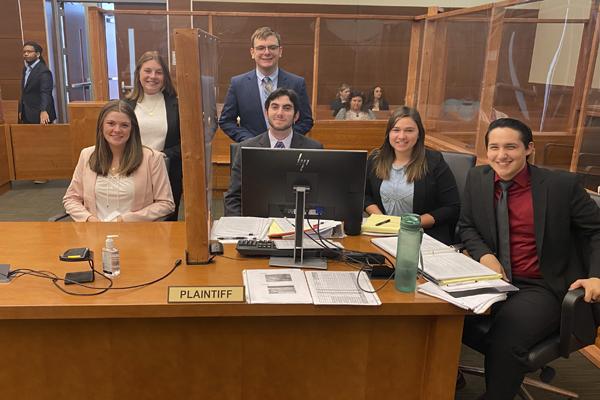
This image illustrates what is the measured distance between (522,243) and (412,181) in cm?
66

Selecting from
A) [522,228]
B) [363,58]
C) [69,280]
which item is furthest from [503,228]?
[363,58]

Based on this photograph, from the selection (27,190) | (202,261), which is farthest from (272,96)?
(27,190)

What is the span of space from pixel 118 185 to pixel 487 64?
2.74 meters

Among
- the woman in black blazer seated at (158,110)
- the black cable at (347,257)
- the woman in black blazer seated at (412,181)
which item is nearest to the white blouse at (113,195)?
the woman in black blazer seated at (158,110)

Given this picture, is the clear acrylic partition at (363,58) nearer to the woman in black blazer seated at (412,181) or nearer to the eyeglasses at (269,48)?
the eyeglasses at (269,48)

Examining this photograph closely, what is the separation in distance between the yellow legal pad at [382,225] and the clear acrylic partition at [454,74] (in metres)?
2.12

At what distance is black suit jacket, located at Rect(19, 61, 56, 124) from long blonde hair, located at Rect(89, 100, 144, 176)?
13.6 feet

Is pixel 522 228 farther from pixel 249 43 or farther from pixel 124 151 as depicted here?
pixel 249 43

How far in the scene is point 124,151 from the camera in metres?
2.48

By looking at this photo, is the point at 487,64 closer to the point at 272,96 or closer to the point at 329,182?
the point at 272,96

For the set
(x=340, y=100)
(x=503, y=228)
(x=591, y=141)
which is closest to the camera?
(x=503, y=228)

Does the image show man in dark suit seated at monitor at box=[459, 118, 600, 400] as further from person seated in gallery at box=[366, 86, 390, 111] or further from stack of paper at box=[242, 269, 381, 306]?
person seated in gallery at box=[366, 86, 390, 111]

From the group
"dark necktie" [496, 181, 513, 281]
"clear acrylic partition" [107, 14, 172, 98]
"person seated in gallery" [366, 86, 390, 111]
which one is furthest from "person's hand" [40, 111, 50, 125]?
"dark necktie" [496, 181, 513, 281]

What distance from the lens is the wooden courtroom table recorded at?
1.54 meters
